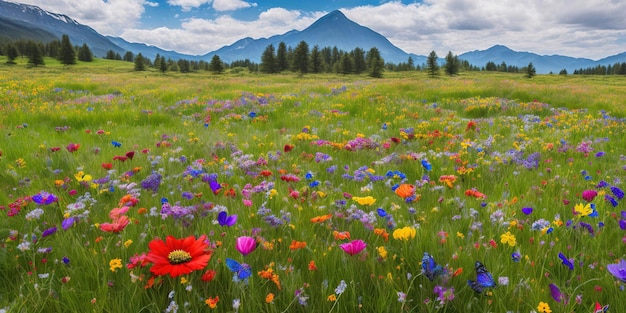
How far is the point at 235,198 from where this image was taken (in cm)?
328

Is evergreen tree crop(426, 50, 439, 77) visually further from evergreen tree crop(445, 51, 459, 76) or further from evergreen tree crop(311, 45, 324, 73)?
evergreen tree crop(311, 45, 324, 73)

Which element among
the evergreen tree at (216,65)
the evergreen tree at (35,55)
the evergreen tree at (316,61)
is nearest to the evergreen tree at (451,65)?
the evergreen tree at (316,61)

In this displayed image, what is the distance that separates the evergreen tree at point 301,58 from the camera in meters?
94.3

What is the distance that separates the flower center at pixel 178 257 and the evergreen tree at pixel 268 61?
10161 centimetres

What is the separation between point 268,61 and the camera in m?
99.5

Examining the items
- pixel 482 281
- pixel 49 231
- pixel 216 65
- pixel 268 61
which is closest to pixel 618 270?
pixel 482 281

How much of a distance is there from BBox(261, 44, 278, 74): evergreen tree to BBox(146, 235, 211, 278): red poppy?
333 ft

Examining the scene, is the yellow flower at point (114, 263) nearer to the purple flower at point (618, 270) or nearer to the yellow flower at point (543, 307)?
the yellow flower at point (543, 307)

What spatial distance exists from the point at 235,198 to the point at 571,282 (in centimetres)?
273

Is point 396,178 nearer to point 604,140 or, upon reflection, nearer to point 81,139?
point 604,140

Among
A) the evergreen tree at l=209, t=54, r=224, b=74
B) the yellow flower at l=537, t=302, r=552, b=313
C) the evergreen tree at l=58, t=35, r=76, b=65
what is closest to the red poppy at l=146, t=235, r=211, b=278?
the yellow flower at l=537, t=302, r=552, b=313

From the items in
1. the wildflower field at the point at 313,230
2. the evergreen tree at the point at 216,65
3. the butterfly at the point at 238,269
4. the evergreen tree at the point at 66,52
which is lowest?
the wildflower field at the point at 313,230

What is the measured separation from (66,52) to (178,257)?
412 ft

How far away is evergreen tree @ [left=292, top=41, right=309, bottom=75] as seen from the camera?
94.3 meters
